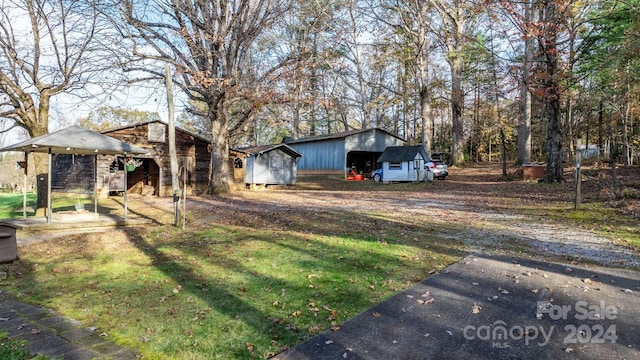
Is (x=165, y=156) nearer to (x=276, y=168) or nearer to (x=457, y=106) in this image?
(x=276, y=168)

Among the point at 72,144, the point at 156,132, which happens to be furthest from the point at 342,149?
the point at 72,144

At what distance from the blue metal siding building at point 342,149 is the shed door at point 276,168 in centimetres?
507

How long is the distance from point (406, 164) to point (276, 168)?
9.50 metres

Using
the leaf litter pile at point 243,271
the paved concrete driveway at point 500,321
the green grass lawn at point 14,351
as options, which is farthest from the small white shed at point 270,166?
the green grass lawn at point 14,351

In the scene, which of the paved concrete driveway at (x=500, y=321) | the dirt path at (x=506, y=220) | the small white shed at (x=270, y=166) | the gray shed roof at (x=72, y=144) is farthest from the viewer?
the small white shed at (x=270, y=166)

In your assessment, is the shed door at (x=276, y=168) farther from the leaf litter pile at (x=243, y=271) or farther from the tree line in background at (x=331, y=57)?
the leaf litter pile at (x=243, y=271)

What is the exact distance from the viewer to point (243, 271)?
5734mm

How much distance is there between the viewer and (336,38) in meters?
30.5

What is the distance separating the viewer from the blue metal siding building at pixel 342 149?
28.9 metres

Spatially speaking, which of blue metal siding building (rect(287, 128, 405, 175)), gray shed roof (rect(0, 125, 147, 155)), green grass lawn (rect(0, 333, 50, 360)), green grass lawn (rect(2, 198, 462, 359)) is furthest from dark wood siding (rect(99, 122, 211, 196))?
green grass lawn (rect(0, 333, 50, 360))

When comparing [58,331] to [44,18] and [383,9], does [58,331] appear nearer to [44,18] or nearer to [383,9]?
[44,18]

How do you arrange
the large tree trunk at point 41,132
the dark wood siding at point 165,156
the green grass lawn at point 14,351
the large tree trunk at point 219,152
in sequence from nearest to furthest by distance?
1. the green grass lawn at point 14,351
2. the large tree trunk at point 41,132
3. the large tree trunk at point 219,152
4. the dark wood siding at point 165,156

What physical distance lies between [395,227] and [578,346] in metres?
5.74

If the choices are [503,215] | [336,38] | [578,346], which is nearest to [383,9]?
[336,38]
